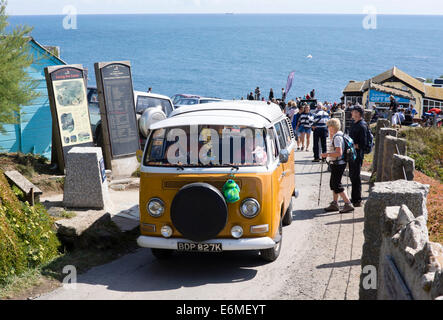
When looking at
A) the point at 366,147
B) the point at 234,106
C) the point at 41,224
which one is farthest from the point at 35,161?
the point at 366,147

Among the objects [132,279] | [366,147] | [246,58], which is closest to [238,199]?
[132,279]

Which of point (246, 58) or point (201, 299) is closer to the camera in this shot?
point (201, 299)

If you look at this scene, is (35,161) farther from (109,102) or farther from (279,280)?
(279,280)

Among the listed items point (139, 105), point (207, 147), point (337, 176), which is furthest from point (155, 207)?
point (139, 105)

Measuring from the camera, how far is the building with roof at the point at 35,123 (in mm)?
16812

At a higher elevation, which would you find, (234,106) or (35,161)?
(234,106)

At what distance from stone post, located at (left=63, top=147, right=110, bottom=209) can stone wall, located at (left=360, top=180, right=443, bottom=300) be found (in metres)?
5.67

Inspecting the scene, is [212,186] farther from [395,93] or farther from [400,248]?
[395,93]

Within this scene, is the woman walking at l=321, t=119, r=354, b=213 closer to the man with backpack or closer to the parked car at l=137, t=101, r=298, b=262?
the man with backpack

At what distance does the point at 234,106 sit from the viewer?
30.0 feet

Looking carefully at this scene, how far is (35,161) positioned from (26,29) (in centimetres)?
335

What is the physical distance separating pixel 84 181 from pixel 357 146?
17.9ft
